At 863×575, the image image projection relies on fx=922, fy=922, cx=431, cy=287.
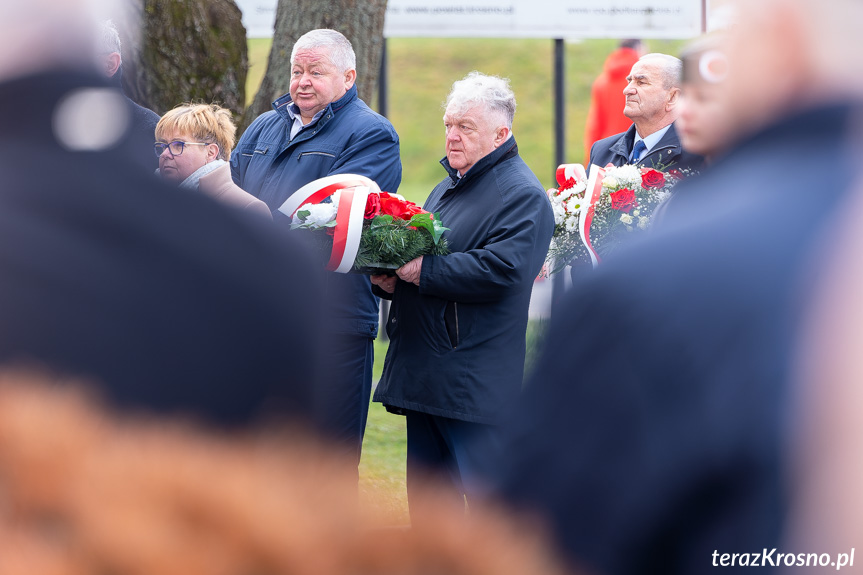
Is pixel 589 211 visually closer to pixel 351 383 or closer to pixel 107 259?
pixel 351 383

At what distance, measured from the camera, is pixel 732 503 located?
3.05 feet

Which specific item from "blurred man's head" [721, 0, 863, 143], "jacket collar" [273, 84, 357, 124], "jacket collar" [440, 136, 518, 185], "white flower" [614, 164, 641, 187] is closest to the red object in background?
"white flower" [614, 164, 641, 187]

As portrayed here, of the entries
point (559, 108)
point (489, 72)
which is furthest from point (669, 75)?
point (489, 72)

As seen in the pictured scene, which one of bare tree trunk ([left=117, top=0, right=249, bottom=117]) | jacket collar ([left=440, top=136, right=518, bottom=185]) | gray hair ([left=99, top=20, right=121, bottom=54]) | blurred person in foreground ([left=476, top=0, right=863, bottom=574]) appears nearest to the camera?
blurred person in foreground ([left=476, top=0, right=863, bottom=574])

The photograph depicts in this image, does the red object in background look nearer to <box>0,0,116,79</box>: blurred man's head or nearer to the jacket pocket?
the jacket pocket

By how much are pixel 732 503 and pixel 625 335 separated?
200 mm

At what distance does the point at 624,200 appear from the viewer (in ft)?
13.6

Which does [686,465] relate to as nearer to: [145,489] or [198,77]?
[145,489]

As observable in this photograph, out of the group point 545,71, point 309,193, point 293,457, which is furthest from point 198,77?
point 545,71

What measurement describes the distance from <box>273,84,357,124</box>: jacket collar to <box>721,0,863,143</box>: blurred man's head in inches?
137

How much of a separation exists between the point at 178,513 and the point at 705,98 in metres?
0.84

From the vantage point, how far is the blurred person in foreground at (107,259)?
39.0 inches

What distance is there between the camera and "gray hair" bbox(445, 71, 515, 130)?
4098mm

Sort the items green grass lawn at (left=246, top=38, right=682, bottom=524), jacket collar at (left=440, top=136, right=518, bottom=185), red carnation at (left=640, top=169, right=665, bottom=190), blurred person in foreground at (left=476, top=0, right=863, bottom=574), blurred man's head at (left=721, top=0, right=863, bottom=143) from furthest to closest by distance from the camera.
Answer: green grass lawn at (left=246, top=38, right=682, bottom=524) → red carnation at (left=640, top=169, right=665, bottom=190) → jacket collar at (left=440, top=136, right=518, bottom=185) → blurred man's head at (left=721, top=0, right=863, bottom=143) → blurred person in foreground at (left=476, top=0, right=863, bottom=574)
